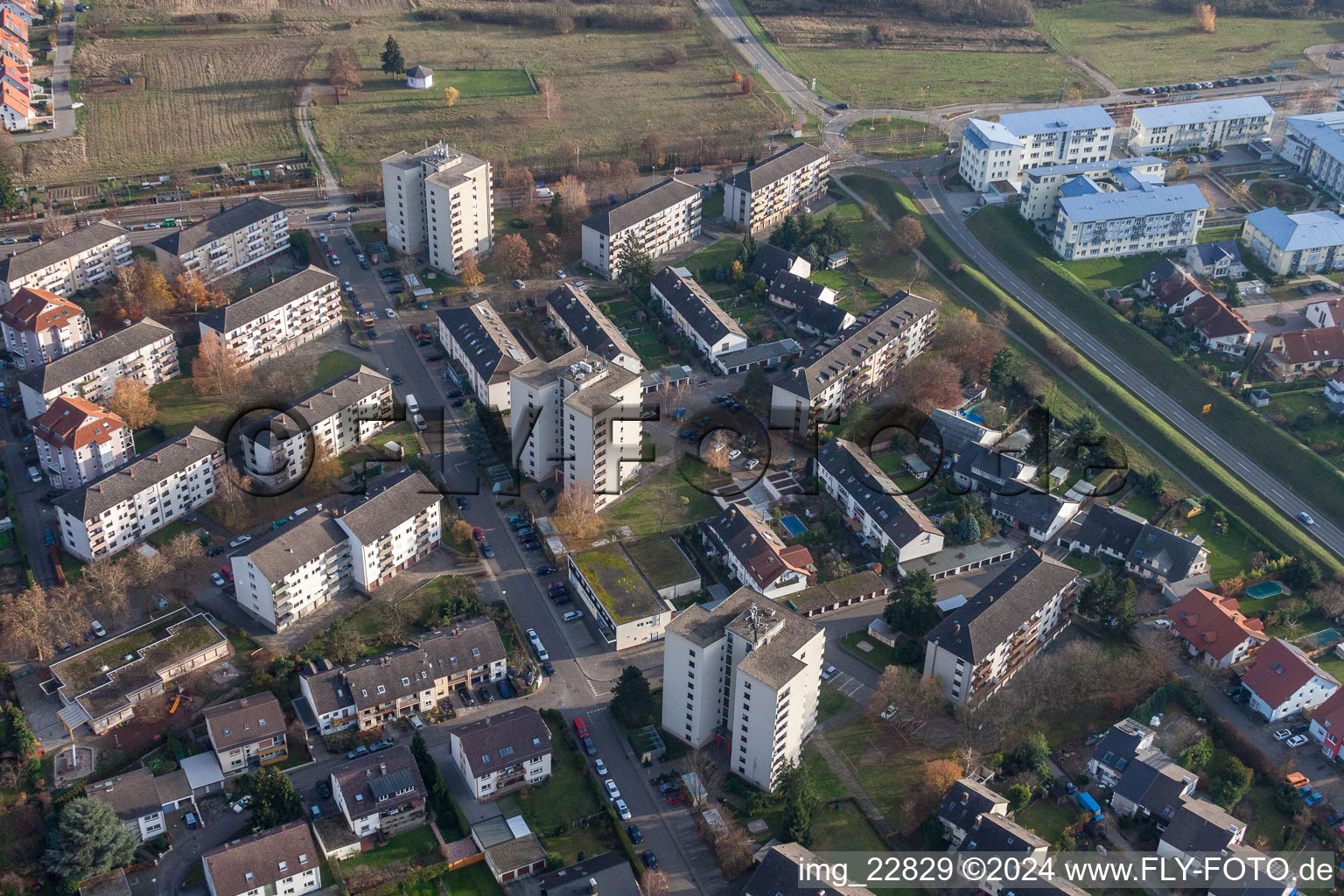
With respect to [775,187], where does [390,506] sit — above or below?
below

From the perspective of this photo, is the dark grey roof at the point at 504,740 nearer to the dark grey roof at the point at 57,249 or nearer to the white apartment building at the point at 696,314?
the white apartment building at the point at 696,314

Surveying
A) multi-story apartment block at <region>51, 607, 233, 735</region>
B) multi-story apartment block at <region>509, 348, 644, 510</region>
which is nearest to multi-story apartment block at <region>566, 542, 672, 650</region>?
multi-story apartment block at <region>509, 348, 644, 510</region>

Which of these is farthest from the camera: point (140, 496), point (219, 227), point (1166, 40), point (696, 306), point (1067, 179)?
point (1166, 40)

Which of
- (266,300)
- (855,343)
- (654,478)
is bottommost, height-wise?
(654,478)

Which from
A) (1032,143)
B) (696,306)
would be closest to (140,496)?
(696,306)

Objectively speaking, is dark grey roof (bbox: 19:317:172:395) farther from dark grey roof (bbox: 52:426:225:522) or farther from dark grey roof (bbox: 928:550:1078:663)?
dark grey roof (bbox: 928:550:1078:663)

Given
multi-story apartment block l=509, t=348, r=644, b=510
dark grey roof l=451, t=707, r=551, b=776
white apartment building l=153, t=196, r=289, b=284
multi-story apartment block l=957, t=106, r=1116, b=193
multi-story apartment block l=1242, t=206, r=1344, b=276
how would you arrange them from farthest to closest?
1. multi-story apartment block l=957, t=106, r=1116, b=193
2. multi-story apartment block l=1242, t=206, r=1344, b=276
3. white apartment building l=153, t=196, r=289, b=284
4. multi-story apartment block l=509, t=348, r=644, b=510
5. dark grey roof l=451, t=707, r=551, b=776

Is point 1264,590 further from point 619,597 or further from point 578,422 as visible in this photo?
point 578,422

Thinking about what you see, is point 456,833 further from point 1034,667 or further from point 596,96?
point 596,96
